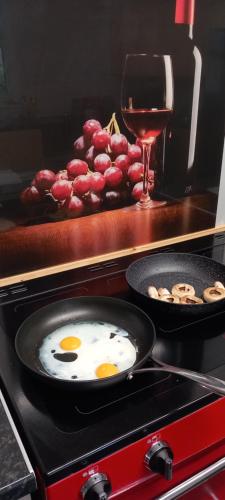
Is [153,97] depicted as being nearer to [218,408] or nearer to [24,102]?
[24,102]

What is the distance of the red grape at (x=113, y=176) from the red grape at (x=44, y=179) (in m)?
0.15

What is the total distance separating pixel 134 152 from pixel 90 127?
0.14 meters

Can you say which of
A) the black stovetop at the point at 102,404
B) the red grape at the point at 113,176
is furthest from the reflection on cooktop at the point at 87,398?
the red grape at the point at 113,176

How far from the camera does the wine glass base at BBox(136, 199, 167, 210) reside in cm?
116

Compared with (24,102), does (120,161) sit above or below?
below

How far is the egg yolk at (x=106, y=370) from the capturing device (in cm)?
71

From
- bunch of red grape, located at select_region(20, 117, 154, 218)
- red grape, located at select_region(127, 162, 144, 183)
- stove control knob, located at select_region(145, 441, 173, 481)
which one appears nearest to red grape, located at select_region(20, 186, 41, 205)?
bunch of red grape, located at select_region(20, 117, 154, 218)

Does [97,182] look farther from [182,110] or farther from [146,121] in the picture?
[182,110]

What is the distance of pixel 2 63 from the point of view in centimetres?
88

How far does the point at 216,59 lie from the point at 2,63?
0.57m

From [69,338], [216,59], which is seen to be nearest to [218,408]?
[69,338]

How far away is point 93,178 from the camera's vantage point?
3.52 feet

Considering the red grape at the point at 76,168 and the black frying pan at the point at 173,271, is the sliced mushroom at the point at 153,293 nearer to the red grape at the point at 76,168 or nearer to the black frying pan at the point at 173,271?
the black frying pan at the point at 173,271

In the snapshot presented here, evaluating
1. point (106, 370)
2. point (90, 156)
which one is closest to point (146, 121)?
point (90, 156)
